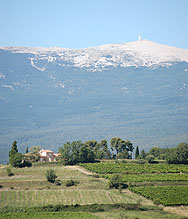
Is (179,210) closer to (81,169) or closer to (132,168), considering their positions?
(132,168)

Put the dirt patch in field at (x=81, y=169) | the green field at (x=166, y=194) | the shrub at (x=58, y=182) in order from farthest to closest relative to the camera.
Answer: the dirt patch in field at (x=81, y=169) → the shrub at (x=58, y=182) → the green field at (x=166, y=194)

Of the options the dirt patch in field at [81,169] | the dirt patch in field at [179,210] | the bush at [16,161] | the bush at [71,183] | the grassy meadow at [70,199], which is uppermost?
the bush at [16,161]

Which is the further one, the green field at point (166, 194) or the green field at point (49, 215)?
the green field at point (166, 194)

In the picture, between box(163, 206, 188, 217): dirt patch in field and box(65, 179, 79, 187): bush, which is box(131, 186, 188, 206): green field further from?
box(65, 179, 79, 187): bush

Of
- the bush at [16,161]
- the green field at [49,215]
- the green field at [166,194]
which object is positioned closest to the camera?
the green field at [49,215]

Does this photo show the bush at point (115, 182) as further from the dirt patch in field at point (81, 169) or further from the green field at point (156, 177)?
the dirt patch in field at point (81, 169)

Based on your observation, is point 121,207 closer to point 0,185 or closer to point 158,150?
point 0,185

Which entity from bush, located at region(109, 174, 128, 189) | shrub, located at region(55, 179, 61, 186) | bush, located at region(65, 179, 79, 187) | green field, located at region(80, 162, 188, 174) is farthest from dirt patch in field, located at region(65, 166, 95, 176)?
bush, located at region(109, 174, 128, 189)

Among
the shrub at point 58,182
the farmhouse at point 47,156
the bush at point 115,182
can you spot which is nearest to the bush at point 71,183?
the shrub at point 58,182

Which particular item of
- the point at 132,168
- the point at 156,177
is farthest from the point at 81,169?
the point at 156,177

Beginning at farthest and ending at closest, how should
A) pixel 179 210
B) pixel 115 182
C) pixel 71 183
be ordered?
pixel 71 183, pixel 115 182, pixel 179 210

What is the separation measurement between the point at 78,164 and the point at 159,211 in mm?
33613

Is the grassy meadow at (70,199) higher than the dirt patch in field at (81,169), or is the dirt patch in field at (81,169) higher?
the dirt patch in field at (81,169)

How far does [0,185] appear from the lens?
74188 mm
